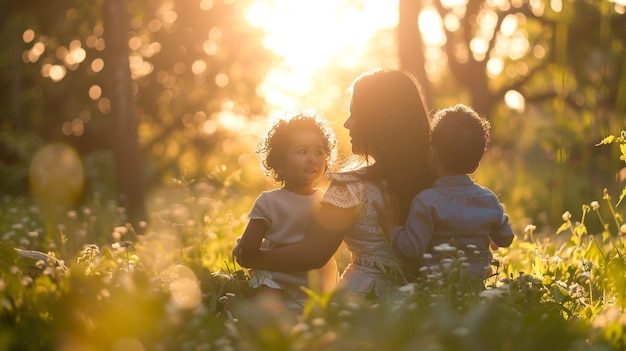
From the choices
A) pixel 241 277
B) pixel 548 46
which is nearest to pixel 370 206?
pixel 241 277

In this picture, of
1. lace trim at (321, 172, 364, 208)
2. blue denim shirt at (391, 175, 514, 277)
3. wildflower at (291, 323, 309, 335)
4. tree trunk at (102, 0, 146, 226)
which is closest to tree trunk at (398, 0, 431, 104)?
tree trunk at (102, 0, 146, 226)

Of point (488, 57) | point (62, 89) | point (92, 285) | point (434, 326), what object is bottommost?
point (92, 285)

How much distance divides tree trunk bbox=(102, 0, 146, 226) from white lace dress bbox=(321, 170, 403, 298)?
4609 mm

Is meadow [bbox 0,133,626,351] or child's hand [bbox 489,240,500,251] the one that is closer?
meadow [bbox 0,133,626,351]

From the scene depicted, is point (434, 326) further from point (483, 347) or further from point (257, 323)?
point (257, 323)

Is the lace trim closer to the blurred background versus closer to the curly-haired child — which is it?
the curly-haired child

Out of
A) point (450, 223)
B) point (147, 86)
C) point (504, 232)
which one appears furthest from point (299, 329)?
point (147, 86)

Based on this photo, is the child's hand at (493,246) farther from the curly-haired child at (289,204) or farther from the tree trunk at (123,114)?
the tree trunk at (123,114)

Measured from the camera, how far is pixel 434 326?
2768 mm

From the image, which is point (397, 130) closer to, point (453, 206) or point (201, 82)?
point (453, 206)

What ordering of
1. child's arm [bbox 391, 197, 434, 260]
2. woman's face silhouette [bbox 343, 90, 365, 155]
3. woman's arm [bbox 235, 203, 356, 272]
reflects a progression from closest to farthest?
child's arm [bbox 391, 197, 434, 260] → woman's arm [bbox 235, 203, 356, 272] → woman's face silhouette [bbox 343, 90, 365, 155]

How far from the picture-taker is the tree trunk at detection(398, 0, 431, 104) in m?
8.52

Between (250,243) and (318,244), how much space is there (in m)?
0.42

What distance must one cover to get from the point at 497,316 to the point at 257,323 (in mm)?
834
